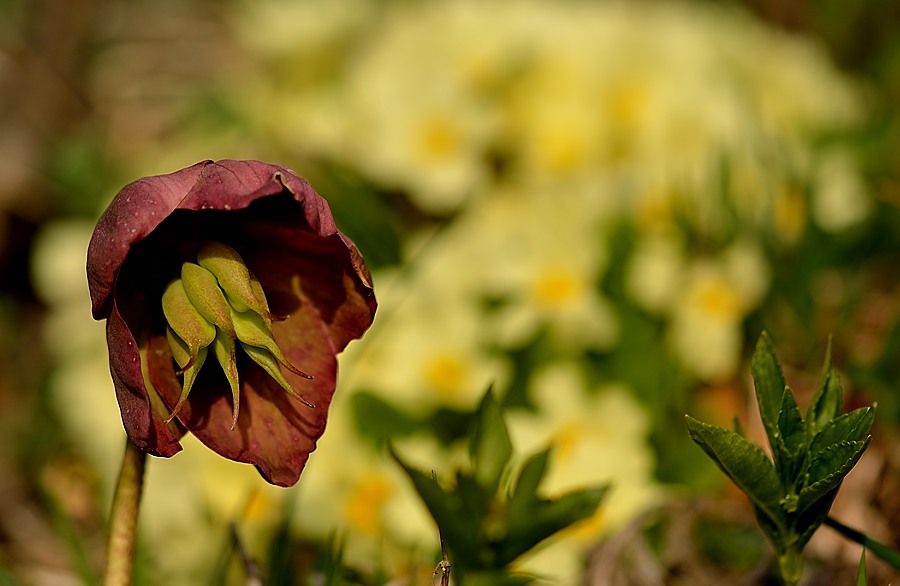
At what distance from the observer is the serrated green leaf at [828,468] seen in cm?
70

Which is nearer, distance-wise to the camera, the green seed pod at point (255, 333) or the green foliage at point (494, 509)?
the green seed pod at point (255, 333)

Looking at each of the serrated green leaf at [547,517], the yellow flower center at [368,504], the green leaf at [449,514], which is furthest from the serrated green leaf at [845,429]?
the yellow flower center at [368,504]

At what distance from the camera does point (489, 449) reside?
891 millimetres

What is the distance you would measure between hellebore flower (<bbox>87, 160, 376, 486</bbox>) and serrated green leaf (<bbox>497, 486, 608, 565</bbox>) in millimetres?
246

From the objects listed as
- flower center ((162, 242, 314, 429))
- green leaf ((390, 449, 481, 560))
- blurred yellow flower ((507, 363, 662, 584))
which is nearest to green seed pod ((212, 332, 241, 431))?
flower center ((162, 242, 314, 429))

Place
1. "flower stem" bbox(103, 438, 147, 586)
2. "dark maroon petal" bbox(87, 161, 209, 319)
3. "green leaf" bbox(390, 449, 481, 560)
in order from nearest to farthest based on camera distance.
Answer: "dark maroon petal" bbox(87, 161, 209, 319)
"flower stem" bbox(103, 438, 147, 586)
"green leaf" bbox(390, 449, 481, 560)

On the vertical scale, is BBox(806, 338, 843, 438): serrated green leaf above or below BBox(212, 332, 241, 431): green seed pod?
below

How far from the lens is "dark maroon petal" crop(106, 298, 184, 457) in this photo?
633 mm

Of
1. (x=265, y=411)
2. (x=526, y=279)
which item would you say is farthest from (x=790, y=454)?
(x=526, y=279)

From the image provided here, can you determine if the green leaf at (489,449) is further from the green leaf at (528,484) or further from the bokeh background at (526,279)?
the bokeh background at (526,279)

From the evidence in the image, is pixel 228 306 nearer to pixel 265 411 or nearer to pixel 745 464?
pixel 265 411

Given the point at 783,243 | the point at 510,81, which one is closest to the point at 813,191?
the point at 783,243

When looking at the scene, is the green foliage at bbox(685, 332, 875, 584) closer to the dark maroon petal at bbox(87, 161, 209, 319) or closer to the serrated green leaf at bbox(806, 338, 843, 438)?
the serrated green leaf at bbox(806, 338, 843, 438)

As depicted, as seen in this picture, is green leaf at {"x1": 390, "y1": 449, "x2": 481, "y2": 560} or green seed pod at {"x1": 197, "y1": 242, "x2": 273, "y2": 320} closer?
green seed pod at {"x1": 197, "y1": 242, "x2": 273, "y2": 320}
